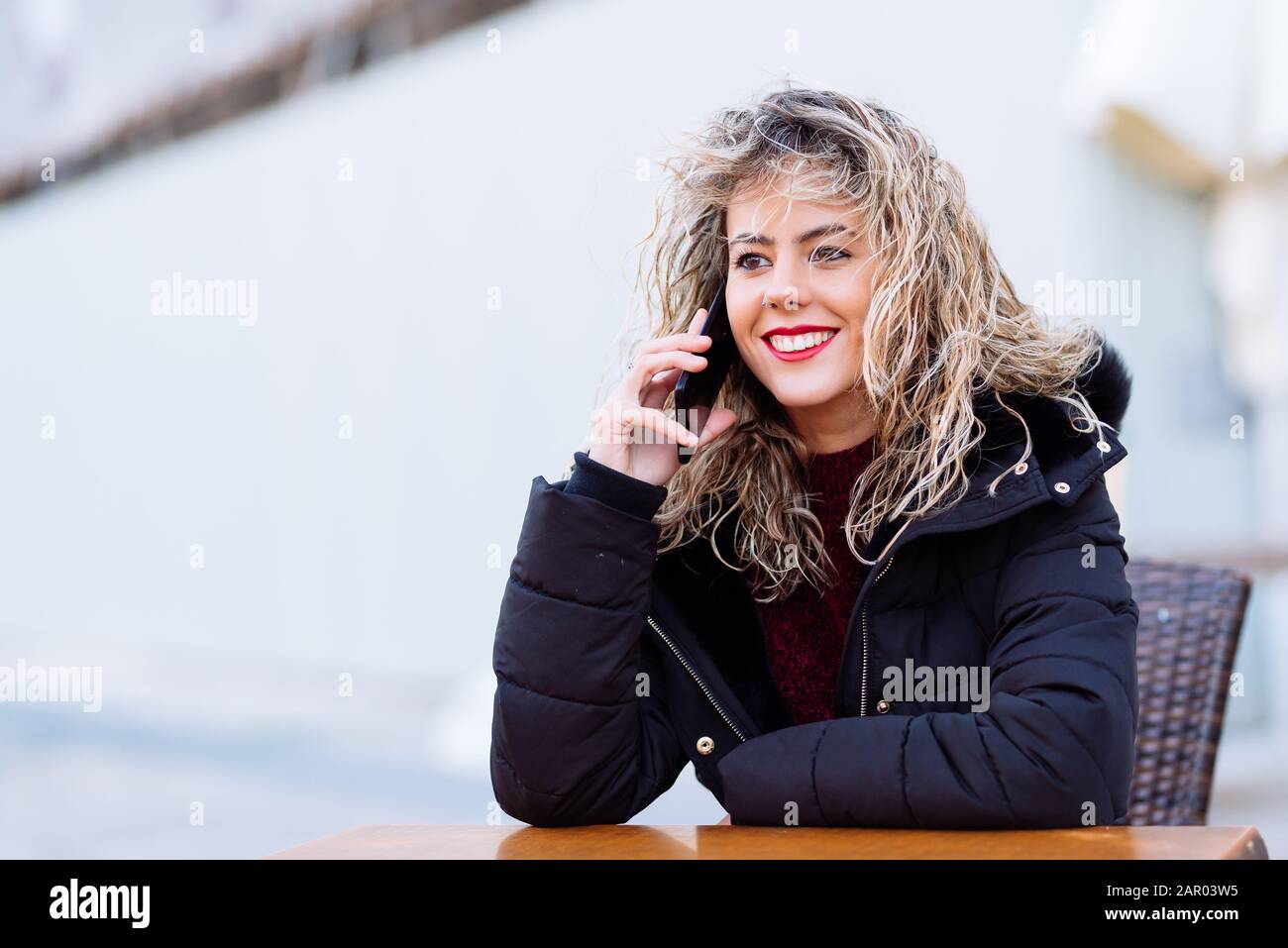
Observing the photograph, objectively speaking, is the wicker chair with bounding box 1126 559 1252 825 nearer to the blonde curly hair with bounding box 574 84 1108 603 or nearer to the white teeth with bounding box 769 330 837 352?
the blonde curly hair with bounding box 574 84 1108 603

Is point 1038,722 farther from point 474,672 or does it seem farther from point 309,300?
point 309,300

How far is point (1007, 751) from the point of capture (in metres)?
1.50

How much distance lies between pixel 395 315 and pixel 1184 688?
182 inches

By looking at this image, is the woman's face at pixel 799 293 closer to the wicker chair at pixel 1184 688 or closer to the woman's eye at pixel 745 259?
the woman's eye at pixel 745 259

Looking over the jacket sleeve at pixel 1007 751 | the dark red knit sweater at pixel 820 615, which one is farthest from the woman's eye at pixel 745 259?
the jacket sleeve at pixel 1007 751

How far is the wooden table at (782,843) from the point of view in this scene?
4.22 ft

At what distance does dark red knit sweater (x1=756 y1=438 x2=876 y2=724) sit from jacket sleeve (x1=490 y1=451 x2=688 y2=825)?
29 centimetres

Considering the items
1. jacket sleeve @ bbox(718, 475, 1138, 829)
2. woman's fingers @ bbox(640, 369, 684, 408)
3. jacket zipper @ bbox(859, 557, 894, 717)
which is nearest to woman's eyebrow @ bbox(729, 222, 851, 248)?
woman's fingers @ bbox(640, 369, 684, 408)

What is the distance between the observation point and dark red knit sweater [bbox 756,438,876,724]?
1993 millimetres

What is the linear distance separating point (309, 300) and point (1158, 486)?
3.99 m

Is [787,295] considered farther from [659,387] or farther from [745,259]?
[659,387]

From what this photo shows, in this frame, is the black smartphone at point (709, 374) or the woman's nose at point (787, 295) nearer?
the woman's nose at point (787, 295)

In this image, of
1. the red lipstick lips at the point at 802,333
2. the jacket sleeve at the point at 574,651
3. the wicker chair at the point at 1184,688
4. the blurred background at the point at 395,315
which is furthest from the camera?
the blurred background at the point at 395,315
